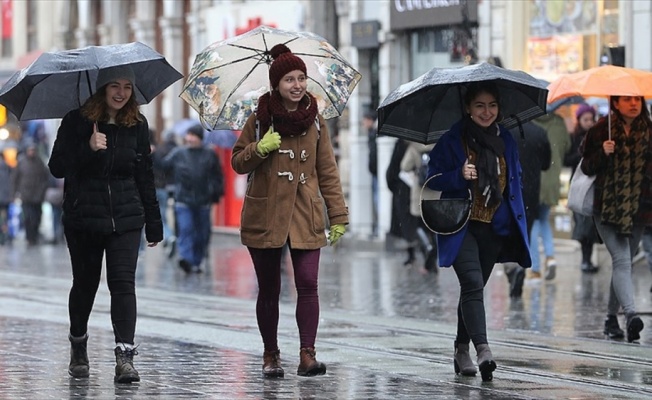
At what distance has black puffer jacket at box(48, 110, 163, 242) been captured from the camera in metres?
9.78

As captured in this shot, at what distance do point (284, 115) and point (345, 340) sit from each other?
128 inches

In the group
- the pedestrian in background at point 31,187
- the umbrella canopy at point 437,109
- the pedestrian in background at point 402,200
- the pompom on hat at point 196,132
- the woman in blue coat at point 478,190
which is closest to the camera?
the woman in blue coat at point 478,190

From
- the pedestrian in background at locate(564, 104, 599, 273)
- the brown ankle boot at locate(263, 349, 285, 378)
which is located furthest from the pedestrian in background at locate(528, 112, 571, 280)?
the brown ankle boot at locate(263, 349, 285, 378)

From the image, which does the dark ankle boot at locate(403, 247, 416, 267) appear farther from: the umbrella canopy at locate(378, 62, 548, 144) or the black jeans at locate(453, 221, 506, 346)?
the black jeans at locate(453, 221, 506, 346)

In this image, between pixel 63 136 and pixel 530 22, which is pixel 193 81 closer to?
pixel 63 136

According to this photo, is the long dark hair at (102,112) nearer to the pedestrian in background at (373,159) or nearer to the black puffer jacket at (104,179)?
the black puffer jacket at (104,179)

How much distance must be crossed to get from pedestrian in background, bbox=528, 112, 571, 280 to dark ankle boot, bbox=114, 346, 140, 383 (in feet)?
30.0

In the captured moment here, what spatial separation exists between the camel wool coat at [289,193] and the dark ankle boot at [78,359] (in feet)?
3.60

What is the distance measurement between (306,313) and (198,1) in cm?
2728

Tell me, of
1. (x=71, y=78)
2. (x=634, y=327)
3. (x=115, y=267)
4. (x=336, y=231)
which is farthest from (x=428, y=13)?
(x=115, y=267)

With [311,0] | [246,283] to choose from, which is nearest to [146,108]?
[311,0]

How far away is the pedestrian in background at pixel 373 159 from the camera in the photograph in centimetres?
2517

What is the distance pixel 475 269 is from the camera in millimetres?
10008

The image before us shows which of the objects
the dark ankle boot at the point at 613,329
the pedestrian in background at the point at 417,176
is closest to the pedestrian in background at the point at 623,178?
the dark ankle boot at the point at 613,329
